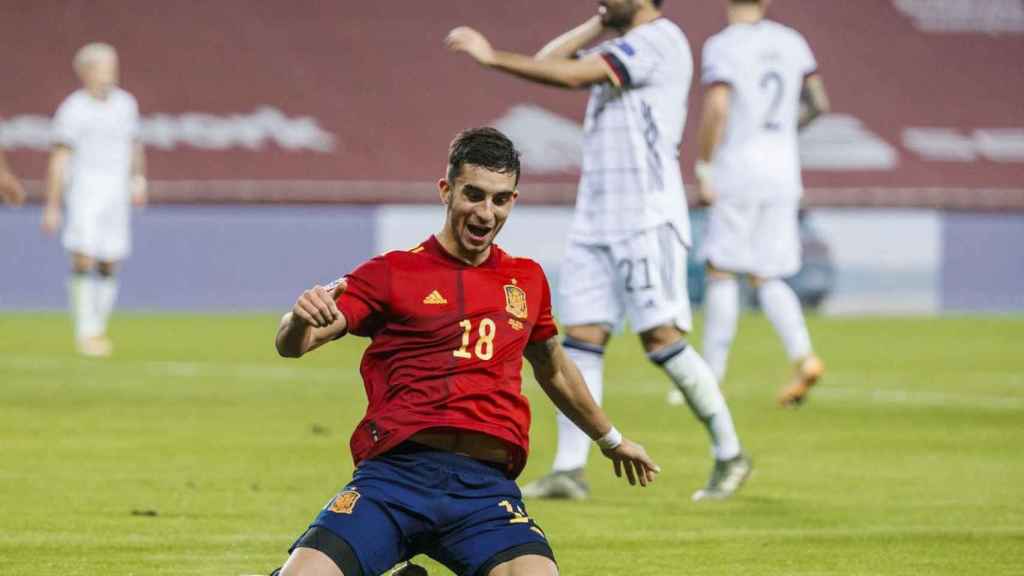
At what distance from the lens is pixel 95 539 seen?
267 inches

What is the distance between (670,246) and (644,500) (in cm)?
102

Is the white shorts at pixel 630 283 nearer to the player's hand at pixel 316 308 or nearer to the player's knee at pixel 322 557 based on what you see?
the player's knee at pixel 322 557

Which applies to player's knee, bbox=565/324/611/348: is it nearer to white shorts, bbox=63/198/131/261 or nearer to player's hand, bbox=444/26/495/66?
player's hand, bbox=444/26/495/66

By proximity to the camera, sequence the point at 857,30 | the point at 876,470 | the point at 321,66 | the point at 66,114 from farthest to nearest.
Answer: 1. the point at 857,30
2. the point at 321,66
3. the point at 66,114
4. the point at 876,470

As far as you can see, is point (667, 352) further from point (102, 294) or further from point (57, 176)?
point (57, 176)

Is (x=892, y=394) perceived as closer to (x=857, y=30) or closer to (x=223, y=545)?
(x=223, y=545)

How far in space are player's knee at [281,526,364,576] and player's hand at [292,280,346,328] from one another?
0.53m

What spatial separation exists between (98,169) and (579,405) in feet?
39.2

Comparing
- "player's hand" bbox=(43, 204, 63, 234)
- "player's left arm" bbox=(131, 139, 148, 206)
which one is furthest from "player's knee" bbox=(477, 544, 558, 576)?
"player's left arm" bbox=(131, 139, 148, 206)

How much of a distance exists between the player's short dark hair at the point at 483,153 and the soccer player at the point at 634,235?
108 inches

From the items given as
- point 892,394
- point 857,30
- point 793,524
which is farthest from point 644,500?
point 857,30

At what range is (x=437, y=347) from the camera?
17.1 feet

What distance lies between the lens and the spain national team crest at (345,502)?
5.00 metres

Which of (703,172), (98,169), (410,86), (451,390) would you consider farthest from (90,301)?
(451,390)
